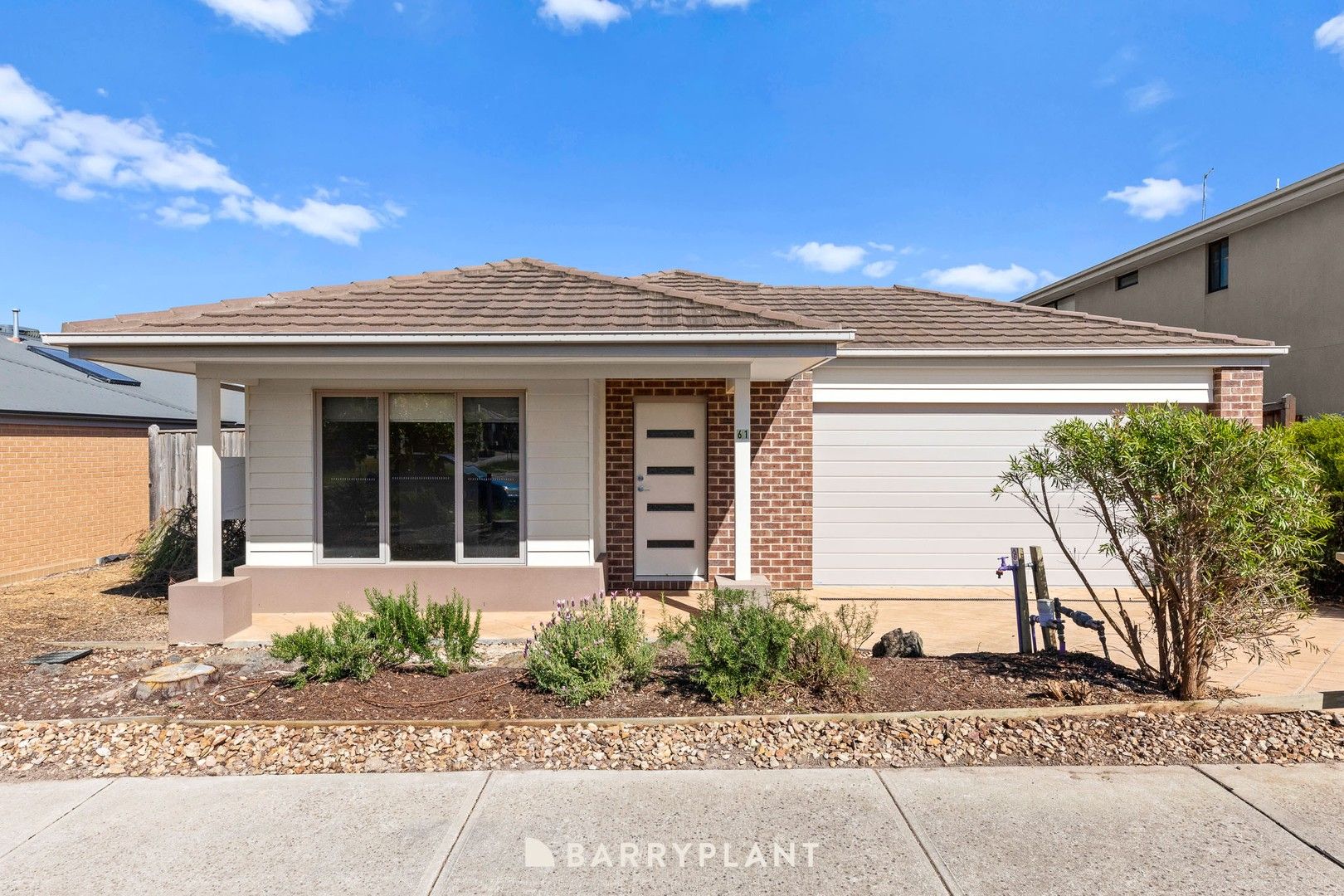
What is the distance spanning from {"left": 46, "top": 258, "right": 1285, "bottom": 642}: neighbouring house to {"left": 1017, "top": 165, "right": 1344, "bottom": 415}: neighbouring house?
19.5 feet

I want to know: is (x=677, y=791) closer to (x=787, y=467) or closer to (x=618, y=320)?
(x=618, y=320)

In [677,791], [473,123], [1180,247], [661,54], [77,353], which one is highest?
[661,54]

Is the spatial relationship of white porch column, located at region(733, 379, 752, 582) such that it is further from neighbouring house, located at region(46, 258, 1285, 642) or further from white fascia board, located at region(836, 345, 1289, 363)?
white fascia board, located at region(836, 345, 1289, 363)

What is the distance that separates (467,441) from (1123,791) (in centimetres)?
605

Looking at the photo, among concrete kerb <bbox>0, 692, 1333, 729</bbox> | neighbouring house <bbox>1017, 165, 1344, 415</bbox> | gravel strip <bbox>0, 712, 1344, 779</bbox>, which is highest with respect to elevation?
neighbouring house <bbox>1017, 165, 1344, 415</bbox>

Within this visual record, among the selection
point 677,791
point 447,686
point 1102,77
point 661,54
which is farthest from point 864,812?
point 1102,77

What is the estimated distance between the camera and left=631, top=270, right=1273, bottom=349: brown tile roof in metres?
8.85

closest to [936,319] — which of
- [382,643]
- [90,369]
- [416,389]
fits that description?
[416,389]

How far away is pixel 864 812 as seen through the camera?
3568 millimetres

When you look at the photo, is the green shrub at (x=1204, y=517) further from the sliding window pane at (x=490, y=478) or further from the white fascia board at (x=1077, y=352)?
the sliding window pane at (x=490, y=478)

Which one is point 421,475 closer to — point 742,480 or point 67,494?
point 742,480

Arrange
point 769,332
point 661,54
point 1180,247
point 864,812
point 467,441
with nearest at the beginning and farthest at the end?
point 864,812
point 769,332
point 467,441
point 661,54
point 1180,247

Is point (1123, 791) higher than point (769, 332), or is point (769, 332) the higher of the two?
point (769, 332)

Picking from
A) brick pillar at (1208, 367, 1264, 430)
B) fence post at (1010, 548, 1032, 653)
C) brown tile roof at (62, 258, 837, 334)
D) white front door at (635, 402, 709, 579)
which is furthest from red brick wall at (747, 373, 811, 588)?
brick pillar at (1208, 367, 1264, 430)
